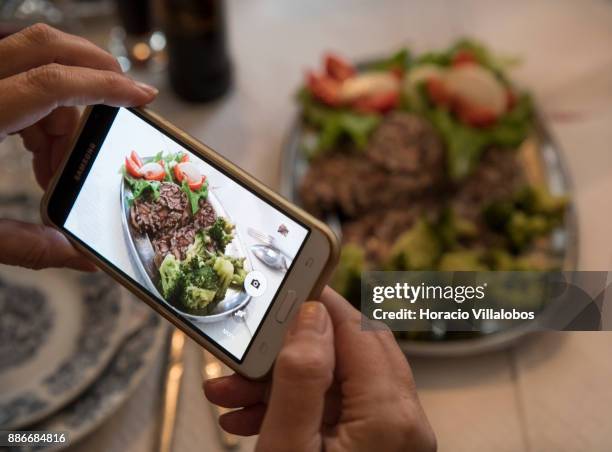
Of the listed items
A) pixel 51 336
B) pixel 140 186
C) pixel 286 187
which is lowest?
pixel 51 336

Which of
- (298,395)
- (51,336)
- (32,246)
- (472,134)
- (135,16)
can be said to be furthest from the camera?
(135,16)

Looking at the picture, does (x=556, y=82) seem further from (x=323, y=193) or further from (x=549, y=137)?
(x=323, y=193)

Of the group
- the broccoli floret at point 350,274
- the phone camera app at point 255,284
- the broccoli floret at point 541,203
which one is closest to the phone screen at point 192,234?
the phone camera app at point 255,284

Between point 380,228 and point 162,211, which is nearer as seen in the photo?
point 162,211

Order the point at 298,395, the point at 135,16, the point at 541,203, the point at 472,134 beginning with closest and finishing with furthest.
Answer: the point at 298,395
the point at 541,203
the point at 472,134
the point at 135,16

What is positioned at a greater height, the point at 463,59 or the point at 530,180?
the point at 463,59

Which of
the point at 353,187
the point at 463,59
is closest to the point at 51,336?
the point at 353,187

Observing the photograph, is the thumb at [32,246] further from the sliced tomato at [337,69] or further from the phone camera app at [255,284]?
the sliced tomato at [337,69]

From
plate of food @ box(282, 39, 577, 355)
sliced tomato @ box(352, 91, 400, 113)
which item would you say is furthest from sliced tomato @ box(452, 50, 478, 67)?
sliced tomato @ box(352, 91, 400, 113)

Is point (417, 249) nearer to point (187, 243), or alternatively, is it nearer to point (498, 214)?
point (498, 214)
